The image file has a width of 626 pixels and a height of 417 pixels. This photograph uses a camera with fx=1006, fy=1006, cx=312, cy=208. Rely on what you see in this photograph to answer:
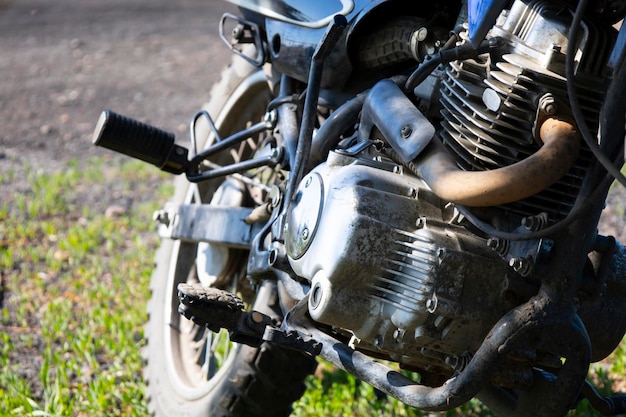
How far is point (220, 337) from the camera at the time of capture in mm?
4020

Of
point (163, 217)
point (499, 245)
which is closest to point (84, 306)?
point (163, 217)

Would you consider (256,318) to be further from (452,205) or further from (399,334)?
(452,205)

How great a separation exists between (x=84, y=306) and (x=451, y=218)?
2582 millimetres

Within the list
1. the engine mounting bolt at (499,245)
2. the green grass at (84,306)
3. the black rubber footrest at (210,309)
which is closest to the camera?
the engine mounting bolt at (499,245)

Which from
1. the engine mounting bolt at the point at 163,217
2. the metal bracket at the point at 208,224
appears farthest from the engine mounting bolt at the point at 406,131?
the engine mounting bolt at the point at 163,217

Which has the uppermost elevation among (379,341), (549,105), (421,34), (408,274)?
(421,34)

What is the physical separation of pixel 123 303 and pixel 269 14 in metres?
1.89

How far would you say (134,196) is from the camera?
6230 mm

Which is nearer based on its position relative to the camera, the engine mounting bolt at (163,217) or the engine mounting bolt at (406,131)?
the engine mounting bolt at (406,131)

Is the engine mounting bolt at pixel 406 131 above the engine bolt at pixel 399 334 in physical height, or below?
above

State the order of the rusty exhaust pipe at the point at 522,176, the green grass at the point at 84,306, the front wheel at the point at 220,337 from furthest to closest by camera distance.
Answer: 1. the green grass at the point at 84,306
2. the front wheel at the point at 220,337
3. the rusty exhaust pipe at the point at 522,176

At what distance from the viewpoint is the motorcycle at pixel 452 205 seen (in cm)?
213

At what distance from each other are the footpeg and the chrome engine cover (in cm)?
19

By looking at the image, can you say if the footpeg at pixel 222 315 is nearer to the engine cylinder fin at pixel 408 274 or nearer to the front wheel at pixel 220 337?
the engine cylinder fin at pixel 408 274
